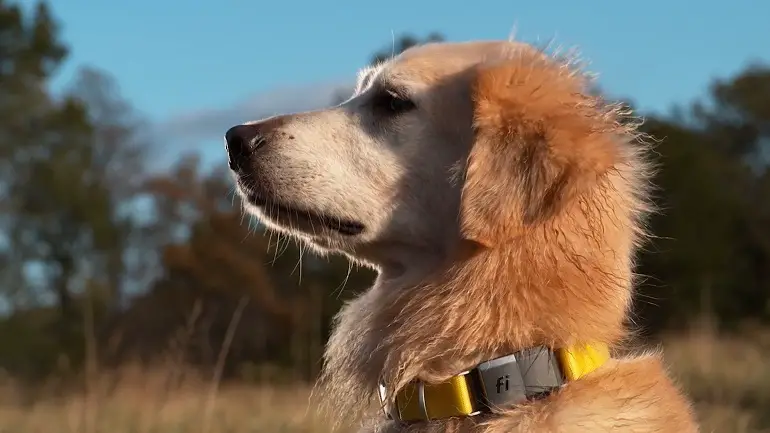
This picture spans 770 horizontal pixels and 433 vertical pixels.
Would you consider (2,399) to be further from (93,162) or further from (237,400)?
(93,162)

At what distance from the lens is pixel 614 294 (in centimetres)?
260

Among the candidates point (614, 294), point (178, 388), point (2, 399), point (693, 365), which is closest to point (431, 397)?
point (614, 294)

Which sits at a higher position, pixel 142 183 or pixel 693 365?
pixel 142 183

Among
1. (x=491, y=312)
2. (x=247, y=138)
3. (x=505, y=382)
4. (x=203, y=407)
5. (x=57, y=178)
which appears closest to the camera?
(x=505, y=382)

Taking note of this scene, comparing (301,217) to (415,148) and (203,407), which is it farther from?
(203,407)

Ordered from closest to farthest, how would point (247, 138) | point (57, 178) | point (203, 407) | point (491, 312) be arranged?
A: point (491, 312) → point (247, 138) → point (203, 407) → point (57, 178)

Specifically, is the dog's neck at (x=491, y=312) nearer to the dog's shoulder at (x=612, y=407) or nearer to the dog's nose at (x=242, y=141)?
the dog's shoulder at (x=612, y=407)

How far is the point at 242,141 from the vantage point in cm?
284

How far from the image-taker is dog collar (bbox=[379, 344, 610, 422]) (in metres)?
2.36

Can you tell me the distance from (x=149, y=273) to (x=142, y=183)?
2.20 meters

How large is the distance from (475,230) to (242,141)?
86cm

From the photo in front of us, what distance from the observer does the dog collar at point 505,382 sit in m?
2.36

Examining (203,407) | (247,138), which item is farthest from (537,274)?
(203,407)

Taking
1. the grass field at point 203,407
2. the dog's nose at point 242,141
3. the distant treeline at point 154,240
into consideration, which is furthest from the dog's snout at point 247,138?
the distant treeline at point 154,240
